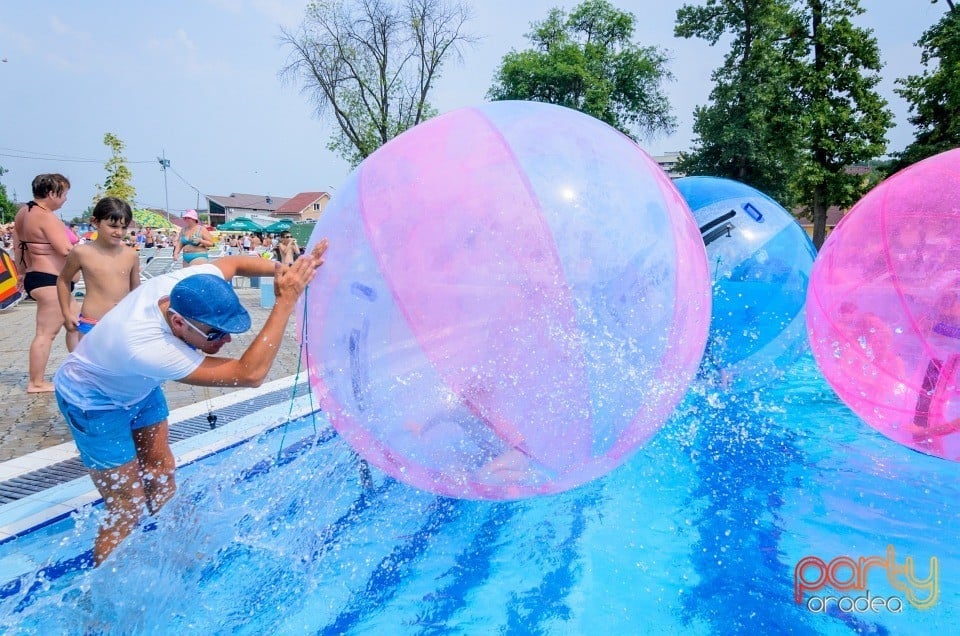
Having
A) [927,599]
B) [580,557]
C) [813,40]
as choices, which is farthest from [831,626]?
[813,40]

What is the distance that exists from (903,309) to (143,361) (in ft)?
10.6

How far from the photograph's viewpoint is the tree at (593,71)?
95.6 feet

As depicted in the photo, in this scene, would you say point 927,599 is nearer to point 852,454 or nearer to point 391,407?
point 852,454

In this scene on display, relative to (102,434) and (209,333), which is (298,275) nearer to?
(209,333)

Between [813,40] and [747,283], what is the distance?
71.1ft

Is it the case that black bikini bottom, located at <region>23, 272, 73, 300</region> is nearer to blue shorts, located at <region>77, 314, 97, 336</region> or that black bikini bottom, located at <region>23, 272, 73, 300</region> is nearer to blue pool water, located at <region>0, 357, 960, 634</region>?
blue shorts, located at <region>77, 314, 97, 336</region>

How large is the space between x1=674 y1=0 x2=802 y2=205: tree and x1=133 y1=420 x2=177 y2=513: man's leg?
21.8m

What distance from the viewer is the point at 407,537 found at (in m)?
3.14

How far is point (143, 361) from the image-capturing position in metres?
2.26

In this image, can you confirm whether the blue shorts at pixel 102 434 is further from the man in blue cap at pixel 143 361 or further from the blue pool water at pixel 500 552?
the blue pool water at pixel 500 552

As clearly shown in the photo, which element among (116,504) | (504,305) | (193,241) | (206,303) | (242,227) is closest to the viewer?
(504,305)

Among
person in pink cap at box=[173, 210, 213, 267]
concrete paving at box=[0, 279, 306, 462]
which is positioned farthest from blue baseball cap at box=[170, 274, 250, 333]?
person in pink cap at box=[173, 210, 213, 267]

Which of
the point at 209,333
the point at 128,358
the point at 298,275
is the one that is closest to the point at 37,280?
the point at 128,358

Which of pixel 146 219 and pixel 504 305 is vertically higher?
pixel 146 219
